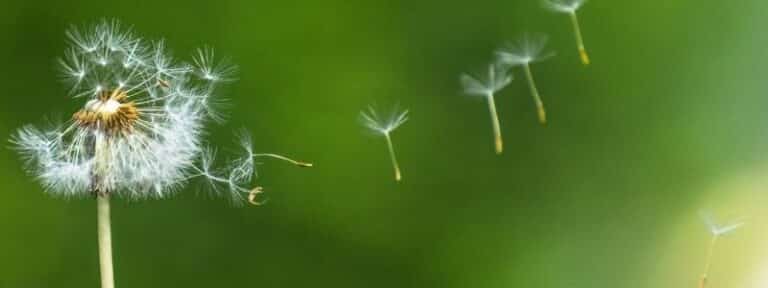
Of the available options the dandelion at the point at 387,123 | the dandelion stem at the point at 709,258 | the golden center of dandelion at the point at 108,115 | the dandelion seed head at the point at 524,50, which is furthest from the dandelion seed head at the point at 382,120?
the dandelion stem at the point at 709,258

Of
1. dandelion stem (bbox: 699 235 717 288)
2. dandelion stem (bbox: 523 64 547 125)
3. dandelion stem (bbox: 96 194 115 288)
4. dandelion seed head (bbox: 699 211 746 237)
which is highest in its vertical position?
dandelion stem (bbox: 523 64 547 125)

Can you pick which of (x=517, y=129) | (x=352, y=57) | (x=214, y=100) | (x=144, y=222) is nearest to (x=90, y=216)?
(x=144, y=222)

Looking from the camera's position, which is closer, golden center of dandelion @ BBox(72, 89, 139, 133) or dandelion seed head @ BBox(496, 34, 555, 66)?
golden center of dandelion @ BBox(72, 89, 139, 133)

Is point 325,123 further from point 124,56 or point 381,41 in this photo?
point 124,56

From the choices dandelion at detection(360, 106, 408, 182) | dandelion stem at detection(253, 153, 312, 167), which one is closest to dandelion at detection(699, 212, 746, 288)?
dandelion at detection(360, 106, 408, 182)

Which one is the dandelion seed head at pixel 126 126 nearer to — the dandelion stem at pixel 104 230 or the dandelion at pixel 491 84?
the dandelion stem at pixel 104 230

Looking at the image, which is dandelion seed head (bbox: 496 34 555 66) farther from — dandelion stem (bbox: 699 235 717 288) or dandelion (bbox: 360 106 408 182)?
dandelion stem (bbox: 699 235 717 288)

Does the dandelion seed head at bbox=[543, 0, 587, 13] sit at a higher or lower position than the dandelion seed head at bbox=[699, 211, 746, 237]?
higher
